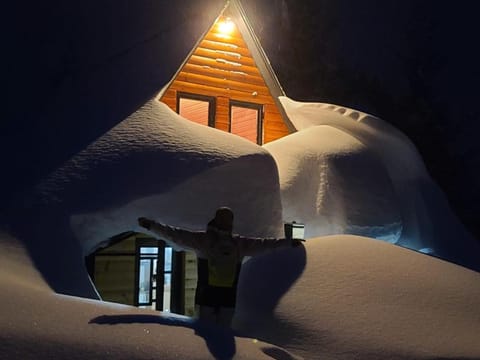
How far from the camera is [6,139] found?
836 cm

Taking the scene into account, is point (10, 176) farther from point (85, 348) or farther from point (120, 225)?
point (85, 348)

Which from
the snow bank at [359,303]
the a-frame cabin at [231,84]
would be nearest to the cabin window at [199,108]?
the a-frame cabin at [231,84]

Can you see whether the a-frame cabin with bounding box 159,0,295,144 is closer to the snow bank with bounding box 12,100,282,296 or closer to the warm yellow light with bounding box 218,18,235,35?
the warm yellow light with bounding box 218,18,235,35

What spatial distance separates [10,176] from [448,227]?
29.7 feet

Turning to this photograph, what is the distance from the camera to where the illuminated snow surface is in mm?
4992

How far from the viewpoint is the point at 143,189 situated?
8.16 meters

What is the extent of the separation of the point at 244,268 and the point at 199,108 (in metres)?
5.61

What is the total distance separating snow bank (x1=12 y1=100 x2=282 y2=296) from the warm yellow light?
334 cm

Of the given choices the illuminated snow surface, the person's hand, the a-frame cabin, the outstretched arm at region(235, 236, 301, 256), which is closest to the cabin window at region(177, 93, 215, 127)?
the a-frame cabin

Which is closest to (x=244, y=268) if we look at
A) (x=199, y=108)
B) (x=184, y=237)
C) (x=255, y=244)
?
(x=255, y=244)

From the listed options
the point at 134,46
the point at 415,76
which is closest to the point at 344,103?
the point at 415,76

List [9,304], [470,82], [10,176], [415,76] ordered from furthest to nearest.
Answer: [470,82] → [415,76] → [10,176] → [9,304]

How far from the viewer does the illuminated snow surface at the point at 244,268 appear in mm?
4992

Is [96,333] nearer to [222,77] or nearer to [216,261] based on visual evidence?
[216,261]
